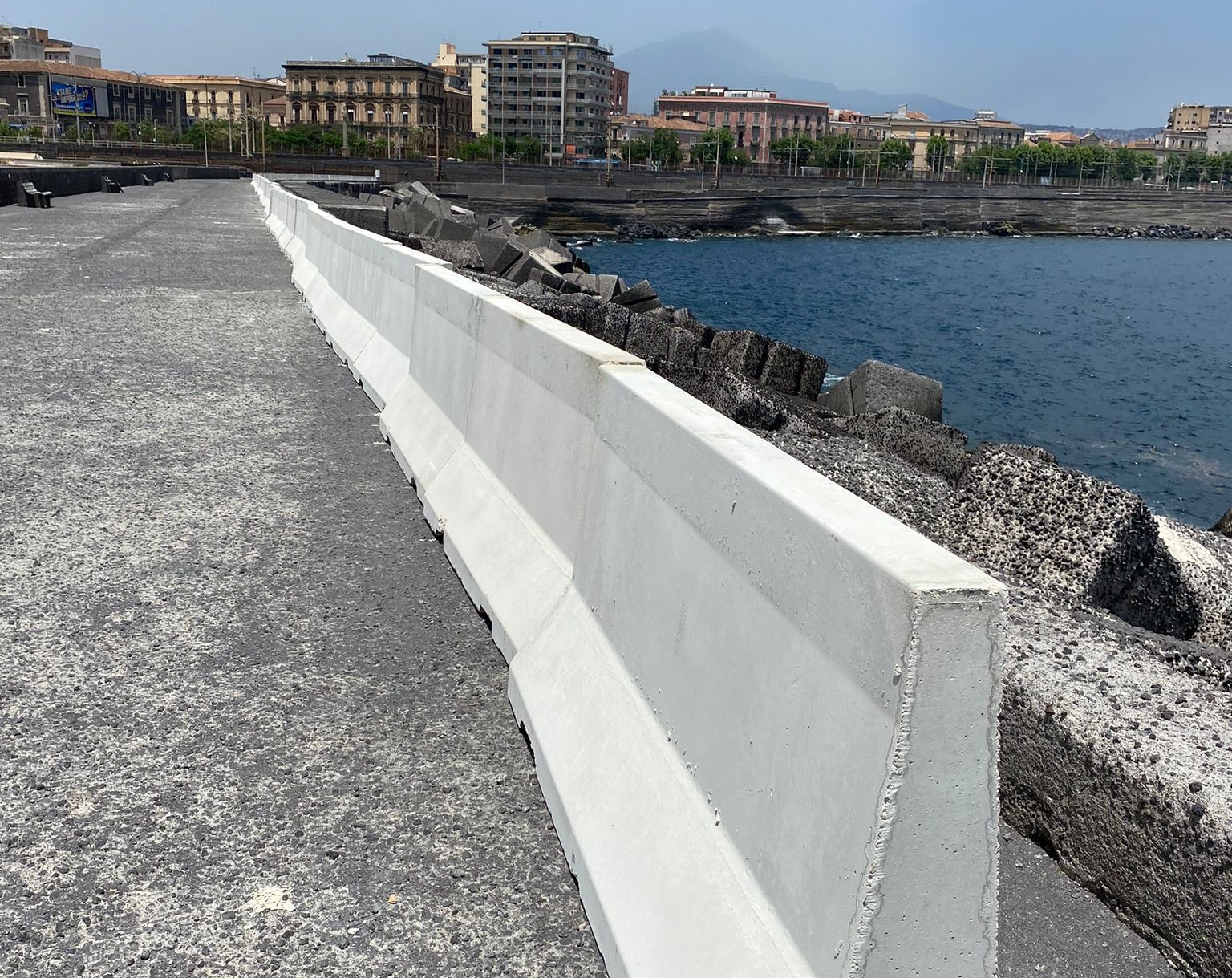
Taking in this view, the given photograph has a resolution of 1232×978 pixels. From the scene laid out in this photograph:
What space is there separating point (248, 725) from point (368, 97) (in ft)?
577

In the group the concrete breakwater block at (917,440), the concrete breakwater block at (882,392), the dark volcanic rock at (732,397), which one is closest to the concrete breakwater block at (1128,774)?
the concrete breakwater block at (917,440)

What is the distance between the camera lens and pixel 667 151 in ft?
597

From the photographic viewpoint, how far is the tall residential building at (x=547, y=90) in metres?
188

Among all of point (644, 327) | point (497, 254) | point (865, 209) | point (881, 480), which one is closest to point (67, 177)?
point (497, 254)

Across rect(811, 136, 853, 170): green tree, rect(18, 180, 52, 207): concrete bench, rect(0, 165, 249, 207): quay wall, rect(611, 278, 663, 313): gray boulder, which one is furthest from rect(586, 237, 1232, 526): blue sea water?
rect(811, 136, 853, 170): green tree

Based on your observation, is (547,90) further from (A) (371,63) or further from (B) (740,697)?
(B) (740,697)

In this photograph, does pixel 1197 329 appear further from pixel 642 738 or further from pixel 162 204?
pixel 642 738

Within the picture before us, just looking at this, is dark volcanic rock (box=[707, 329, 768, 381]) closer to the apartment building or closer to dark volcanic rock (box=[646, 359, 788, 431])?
dark volcanic rock (box=[646, 359, 788, 431])

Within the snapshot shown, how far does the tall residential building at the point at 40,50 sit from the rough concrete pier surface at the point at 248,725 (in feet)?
567

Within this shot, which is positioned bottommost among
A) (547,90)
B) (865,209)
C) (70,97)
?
(865,209)

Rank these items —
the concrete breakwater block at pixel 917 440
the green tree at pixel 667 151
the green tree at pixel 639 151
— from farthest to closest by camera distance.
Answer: the green tree at pixel 639 151
the green tree at pixel 667 151
the concrete breakwater block at pixel 917 440

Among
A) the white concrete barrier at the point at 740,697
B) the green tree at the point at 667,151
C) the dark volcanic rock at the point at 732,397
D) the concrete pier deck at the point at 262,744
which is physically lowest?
the concrete pier deck at the point at 262,744

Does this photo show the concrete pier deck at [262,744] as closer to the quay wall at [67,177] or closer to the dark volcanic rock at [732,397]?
the dark volcanic rock at [732,397]

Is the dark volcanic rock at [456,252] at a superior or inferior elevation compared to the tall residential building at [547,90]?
inferior
